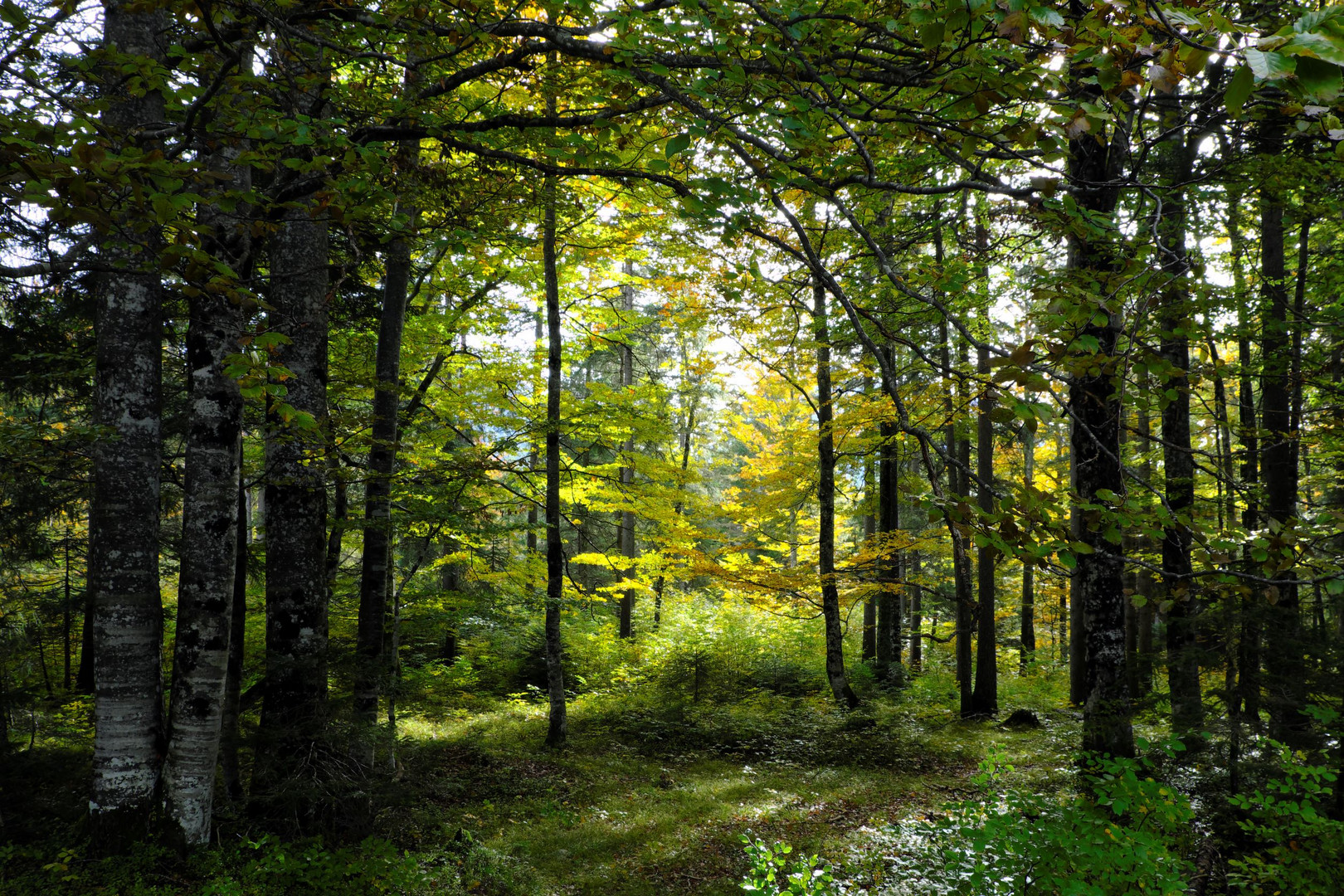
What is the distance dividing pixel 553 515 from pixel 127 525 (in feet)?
18.7

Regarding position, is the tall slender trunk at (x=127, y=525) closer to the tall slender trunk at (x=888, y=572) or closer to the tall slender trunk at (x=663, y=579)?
the tall slender trunk at (x=888, y=572)

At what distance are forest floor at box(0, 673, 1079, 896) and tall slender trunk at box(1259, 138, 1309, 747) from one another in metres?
2.58

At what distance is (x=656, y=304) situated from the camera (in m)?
23.5

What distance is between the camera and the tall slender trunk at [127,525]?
4.67 m

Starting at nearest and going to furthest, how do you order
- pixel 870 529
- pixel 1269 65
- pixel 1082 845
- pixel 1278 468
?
pixel 1269 65, pixel 1082 845, pixel 1278 468, pixel 870 529

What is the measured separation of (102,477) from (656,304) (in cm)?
1991

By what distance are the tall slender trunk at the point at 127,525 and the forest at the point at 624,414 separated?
0.03 m

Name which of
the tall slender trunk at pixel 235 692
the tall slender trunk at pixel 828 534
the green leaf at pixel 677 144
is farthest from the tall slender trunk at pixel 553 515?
the green leaf at pixel 677 144

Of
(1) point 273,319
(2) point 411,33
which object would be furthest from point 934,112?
(1) point 273,319

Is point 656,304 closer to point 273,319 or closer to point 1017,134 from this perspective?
point 273,319

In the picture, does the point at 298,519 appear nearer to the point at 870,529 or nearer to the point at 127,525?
the point at 127,525

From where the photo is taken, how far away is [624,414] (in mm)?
10172

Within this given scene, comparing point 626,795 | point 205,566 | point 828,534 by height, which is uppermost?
point 205,566

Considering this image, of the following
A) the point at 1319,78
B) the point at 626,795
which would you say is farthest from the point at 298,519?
the point at 1319,78
